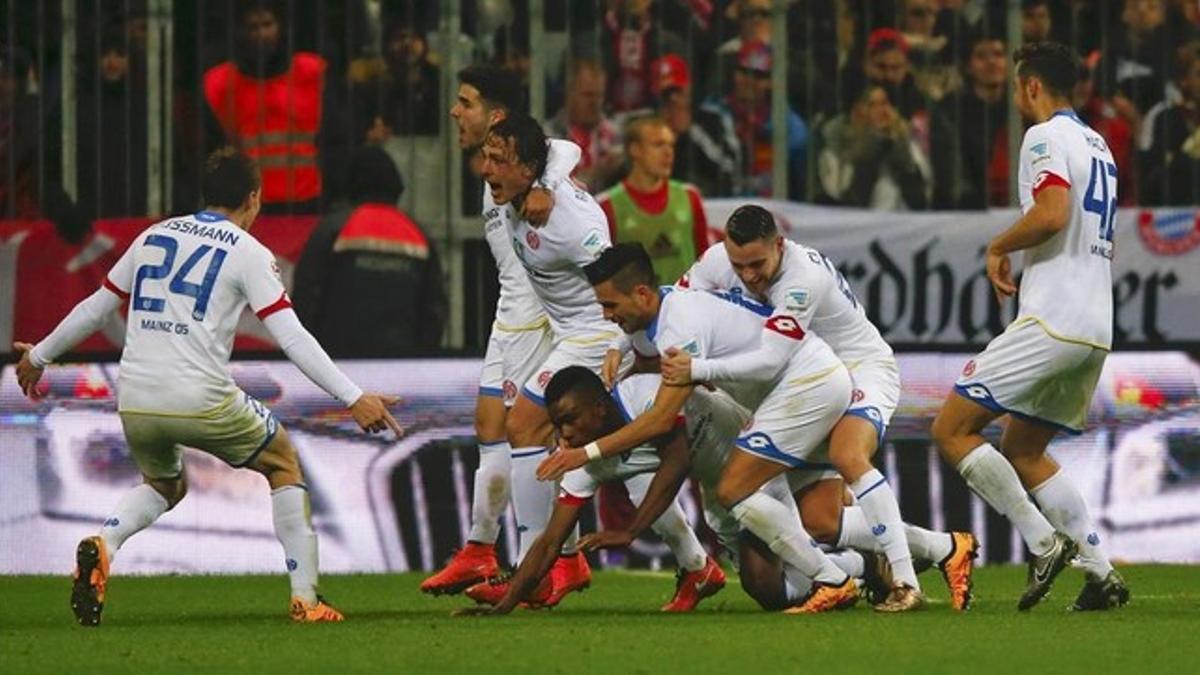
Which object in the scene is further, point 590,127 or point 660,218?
point 590,127

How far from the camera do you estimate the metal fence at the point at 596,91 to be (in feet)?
52.7

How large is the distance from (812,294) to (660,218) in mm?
4070

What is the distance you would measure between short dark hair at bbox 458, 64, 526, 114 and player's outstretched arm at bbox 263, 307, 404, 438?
176 centimetres

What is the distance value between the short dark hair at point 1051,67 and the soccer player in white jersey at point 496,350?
6.44 feet

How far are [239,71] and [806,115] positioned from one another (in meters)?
2.98

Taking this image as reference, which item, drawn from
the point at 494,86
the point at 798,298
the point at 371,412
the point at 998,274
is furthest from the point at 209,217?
the point at 998,274

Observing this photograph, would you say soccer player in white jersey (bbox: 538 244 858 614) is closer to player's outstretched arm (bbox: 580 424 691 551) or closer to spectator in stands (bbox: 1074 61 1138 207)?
player's outstretched arm (bbox: 580 424 691 551)

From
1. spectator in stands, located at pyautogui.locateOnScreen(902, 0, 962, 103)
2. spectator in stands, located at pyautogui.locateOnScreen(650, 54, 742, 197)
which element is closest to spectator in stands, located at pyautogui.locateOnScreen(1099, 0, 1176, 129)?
spectator in stands, located at pyautogui.locateOnScreen(902, 0, 962, 103)

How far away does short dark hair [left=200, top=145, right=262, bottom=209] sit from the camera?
11562 mm

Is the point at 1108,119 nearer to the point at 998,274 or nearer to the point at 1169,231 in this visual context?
the point at 1169,231

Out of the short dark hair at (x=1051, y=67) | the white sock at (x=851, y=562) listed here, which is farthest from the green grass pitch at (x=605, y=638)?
the short dark hair at (x=1051, y=67)

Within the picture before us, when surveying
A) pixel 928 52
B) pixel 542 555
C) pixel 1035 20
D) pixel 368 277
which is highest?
pixel 1035 20

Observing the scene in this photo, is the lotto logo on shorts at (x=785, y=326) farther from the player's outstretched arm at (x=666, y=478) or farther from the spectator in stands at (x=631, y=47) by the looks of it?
the spectator in stands at (x=631, y=47)

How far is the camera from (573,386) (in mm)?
11711
